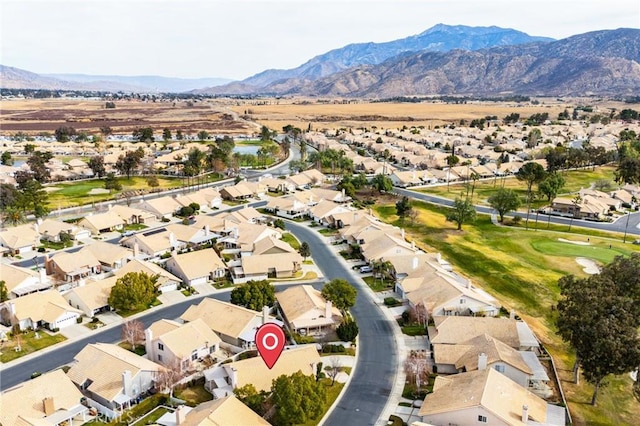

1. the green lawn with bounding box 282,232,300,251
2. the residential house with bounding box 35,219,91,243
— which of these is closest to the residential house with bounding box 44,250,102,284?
the residential house with bounding box 35,219,91,243

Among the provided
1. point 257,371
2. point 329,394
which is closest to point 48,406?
point 257,371

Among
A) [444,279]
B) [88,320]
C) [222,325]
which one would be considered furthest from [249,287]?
[444,279]

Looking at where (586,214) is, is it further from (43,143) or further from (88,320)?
(43,143)

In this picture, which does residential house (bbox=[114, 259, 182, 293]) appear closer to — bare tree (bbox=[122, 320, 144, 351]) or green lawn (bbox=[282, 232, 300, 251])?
bare tree (bbox=[122, 320, 144, 351])

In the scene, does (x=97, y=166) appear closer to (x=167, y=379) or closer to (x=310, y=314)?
(x=310, y=314)

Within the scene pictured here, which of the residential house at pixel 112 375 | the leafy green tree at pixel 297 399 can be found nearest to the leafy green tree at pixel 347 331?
the leafy green tree at pixel 297 399
